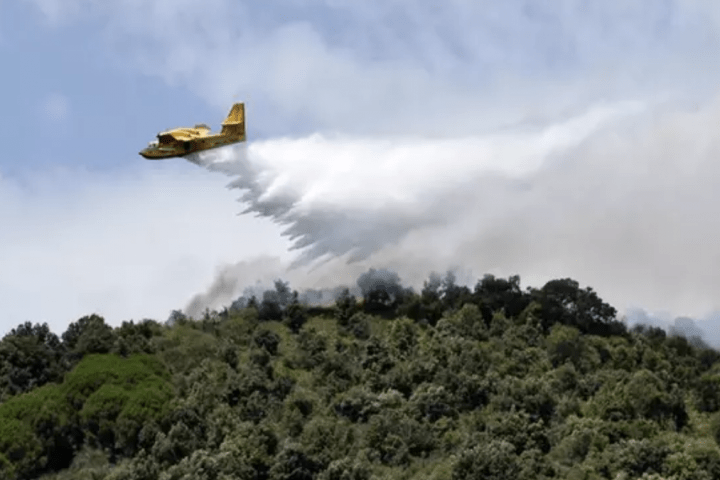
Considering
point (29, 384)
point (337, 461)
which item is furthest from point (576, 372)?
point (29, 384)

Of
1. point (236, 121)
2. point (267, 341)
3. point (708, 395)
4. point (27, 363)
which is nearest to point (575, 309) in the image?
point (708, 395)

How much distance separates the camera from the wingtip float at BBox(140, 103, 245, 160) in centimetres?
11631

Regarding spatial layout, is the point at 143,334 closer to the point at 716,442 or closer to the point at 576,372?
the point at 576,372

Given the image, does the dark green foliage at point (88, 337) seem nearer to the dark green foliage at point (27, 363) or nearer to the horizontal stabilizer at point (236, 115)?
the dark green foliage at point (27, 363)

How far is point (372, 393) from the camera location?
122 metres

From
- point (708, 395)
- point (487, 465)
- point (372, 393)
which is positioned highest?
point (372, 393)

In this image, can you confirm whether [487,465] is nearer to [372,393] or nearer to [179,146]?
[372,393]

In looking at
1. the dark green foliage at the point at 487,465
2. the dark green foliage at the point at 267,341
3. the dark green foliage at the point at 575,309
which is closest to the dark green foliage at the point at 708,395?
the dark green foliage at the point at 575,309

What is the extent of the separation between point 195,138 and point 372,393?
1006 inches

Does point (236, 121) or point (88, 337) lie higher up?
point (236, 121)

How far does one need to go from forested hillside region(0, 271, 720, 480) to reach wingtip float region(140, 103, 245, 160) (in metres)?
20.9

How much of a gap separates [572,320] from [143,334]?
42.8 meters

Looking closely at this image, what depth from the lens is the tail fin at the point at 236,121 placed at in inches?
4806

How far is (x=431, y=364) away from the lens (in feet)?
419
